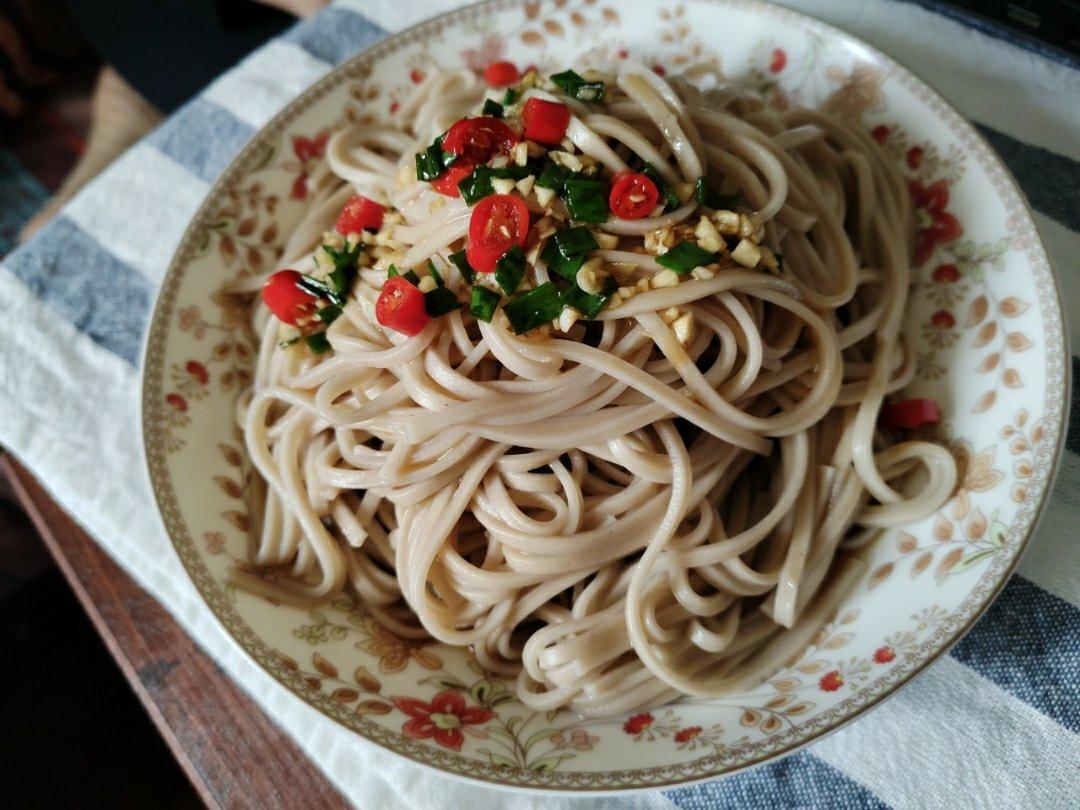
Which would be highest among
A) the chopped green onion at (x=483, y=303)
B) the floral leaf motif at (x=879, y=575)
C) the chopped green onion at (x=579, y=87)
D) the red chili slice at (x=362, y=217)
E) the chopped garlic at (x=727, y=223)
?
A: the chopped green onion at (x=579, y=87)

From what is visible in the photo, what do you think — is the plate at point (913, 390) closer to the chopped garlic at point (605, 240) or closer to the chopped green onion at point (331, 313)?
the chopped green onion at point (331, 313)

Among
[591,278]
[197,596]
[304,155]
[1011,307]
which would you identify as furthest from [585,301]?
[304,155]

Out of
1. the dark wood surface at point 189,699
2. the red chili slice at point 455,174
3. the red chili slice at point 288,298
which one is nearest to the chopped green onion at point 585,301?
the red chili slice at point 455,174

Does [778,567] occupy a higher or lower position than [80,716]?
higher

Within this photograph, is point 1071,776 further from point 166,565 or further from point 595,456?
point 166,565

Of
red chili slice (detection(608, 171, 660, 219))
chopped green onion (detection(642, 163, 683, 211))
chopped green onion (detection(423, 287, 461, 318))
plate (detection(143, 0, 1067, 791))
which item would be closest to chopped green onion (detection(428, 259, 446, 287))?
Answer: chopped green onion (detection(423, 287, 461, 318))

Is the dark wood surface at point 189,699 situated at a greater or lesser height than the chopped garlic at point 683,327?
lesser

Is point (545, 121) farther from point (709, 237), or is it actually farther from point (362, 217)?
point (362, 217)

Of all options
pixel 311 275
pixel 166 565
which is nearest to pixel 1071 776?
pixel 311 275
